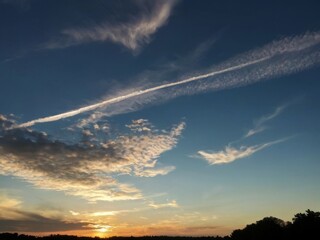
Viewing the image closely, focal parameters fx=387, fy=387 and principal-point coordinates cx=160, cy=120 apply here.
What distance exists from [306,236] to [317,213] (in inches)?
266

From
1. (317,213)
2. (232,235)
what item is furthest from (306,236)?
(232,235)

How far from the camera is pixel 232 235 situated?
178250 mm

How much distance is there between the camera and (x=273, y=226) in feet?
400

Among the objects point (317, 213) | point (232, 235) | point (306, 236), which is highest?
point (232, 235)

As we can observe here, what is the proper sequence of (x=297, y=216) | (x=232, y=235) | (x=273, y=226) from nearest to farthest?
(x=297, y=216) < (x=273, y=226) < (x=232, y=235)

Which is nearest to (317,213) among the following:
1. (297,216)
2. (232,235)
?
(297,216)

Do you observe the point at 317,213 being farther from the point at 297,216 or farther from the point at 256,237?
the point at 256,237

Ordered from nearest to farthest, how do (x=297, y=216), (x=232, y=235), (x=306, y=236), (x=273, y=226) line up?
(x=306, y=236) < (x=297, y=216) < (x=273, y=226) < (x=232, y=235)

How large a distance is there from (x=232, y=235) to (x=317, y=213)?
92174mm

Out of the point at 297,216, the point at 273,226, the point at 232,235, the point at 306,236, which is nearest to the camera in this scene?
the point at 306,236

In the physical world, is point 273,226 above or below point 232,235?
below

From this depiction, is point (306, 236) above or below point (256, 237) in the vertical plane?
below

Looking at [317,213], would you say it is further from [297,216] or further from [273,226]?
[273,226]

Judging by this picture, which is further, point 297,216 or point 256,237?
point 256,237
